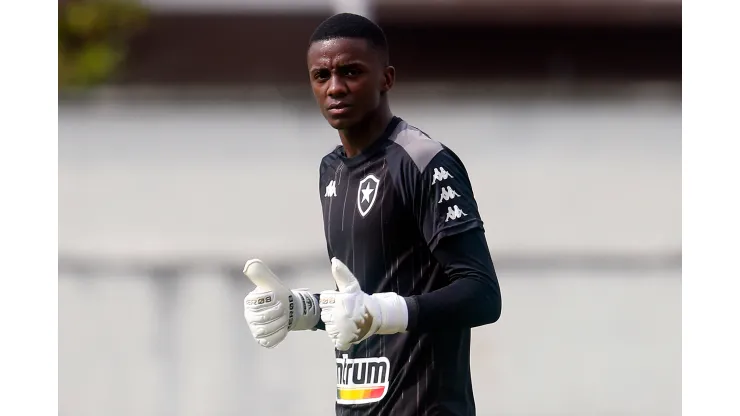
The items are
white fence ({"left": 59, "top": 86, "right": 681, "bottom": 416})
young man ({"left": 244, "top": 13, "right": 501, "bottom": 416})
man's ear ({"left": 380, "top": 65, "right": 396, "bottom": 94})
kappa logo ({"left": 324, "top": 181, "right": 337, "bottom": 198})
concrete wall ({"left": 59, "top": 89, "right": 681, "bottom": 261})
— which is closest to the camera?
young man ({"left": 244, "top": 13, "right": 501, "bottom": 416})

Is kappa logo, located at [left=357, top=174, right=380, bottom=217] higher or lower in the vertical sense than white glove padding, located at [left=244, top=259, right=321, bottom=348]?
higher

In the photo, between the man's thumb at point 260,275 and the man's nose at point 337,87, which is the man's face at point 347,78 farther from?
the man's thumb at point 260,275

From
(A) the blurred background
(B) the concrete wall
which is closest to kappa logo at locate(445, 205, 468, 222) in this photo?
(A) the blurred background

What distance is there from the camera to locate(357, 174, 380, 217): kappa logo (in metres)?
3.74

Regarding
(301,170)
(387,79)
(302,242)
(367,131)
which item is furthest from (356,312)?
(301,170)

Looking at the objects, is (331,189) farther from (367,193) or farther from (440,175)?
(440,175)

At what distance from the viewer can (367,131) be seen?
151 inches

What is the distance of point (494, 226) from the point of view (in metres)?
11.6

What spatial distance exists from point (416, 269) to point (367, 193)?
32 centimetres

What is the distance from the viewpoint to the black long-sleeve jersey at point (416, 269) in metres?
3.50

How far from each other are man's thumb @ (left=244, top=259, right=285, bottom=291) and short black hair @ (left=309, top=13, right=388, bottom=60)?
816 millimetres

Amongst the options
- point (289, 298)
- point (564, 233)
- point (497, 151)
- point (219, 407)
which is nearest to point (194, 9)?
point (497, 151)

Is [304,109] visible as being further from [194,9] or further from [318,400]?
[318,400]

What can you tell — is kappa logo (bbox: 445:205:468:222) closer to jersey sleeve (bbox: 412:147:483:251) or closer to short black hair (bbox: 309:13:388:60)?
jersey sleeve (bbox: 412:147:483:251)
